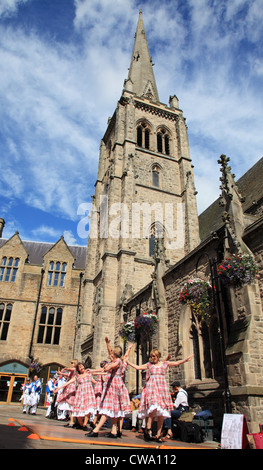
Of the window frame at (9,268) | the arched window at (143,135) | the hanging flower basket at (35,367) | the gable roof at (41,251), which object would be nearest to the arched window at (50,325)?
the hanging flower basket at (35,367)

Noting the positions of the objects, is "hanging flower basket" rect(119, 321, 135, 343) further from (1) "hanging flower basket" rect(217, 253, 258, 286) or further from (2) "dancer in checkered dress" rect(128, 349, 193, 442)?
(2) "dancer in checkered dress" rect(128, 349, 193, 442)

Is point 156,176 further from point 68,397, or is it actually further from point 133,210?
point 68,397

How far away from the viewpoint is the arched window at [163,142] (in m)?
27.5

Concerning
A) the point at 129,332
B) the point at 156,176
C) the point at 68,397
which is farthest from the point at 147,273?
the point at 68,397

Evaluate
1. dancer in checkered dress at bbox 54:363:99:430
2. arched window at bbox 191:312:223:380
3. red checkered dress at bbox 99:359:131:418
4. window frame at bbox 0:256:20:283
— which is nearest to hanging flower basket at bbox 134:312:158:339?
arched window at bbox 191:312:223:380

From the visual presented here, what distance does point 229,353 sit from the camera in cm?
759

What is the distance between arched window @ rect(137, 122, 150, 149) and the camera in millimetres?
27003

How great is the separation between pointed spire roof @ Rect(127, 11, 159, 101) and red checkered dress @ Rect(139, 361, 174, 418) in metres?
29.1

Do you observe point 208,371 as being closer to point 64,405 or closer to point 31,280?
point 64,405

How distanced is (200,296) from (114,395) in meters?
4.61

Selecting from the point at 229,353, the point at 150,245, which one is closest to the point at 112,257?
the point at 150,245
